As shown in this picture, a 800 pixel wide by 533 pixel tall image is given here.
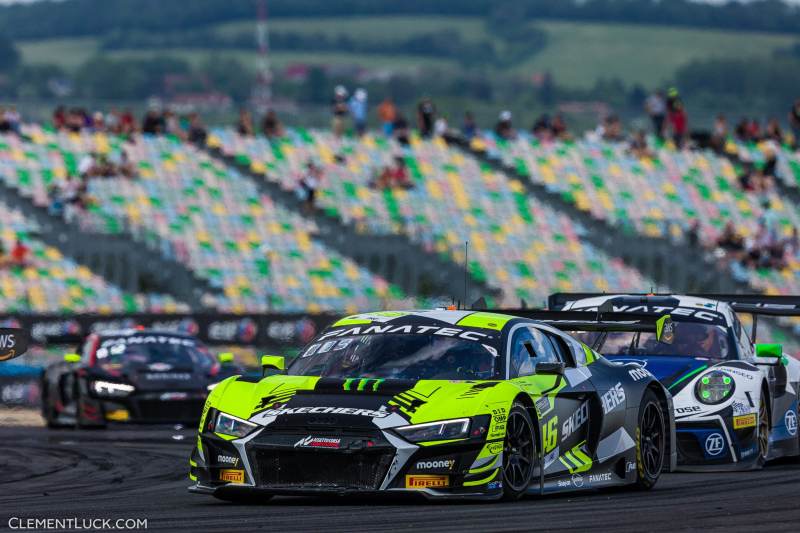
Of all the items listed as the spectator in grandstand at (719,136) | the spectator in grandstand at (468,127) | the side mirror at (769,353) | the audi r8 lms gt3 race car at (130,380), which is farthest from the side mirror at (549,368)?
the spectator in grandstand at (719,136)

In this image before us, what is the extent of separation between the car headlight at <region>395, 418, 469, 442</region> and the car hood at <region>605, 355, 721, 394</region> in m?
3.89

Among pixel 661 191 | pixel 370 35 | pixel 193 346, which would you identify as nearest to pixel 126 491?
pixel 193 346

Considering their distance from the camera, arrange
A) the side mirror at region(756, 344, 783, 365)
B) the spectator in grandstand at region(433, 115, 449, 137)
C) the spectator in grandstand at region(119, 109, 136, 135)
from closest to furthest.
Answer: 1. the side mirror at region(756, 344, 783, 365)
2. the spectator in grandstand at region(119, 109, 136, 135)
3. the spectator in grandstand at region(433, 115, 449, 137)

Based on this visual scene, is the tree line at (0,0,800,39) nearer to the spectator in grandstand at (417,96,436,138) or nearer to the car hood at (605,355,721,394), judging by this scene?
the spectator in grandstand at (417,96,436,138)

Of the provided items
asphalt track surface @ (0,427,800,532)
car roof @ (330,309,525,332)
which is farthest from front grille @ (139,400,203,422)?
car roof @ (330,309,525,332)

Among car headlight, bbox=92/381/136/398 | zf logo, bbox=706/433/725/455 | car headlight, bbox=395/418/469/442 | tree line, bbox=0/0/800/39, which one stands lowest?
car headlight, bbox=92/381/136/398

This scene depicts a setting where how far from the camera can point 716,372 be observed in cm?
1320

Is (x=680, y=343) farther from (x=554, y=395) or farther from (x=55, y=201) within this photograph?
(x=55, y=201)

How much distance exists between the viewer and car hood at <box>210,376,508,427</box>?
9.45m

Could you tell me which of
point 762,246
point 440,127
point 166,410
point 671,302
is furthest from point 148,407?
point 440,127

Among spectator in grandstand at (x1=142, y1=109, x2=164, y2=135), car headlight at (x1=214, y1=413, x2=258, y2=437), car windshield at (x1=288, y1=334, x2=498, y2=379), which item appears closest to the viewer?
car headlight at (x1=214, y1=413, x2=258, y2=437)

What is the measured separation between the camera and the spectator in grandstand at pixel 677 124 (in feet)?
149

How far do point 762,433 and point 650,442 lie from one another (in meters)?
2.26

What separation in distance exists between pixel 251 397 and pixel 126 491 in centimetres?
191
